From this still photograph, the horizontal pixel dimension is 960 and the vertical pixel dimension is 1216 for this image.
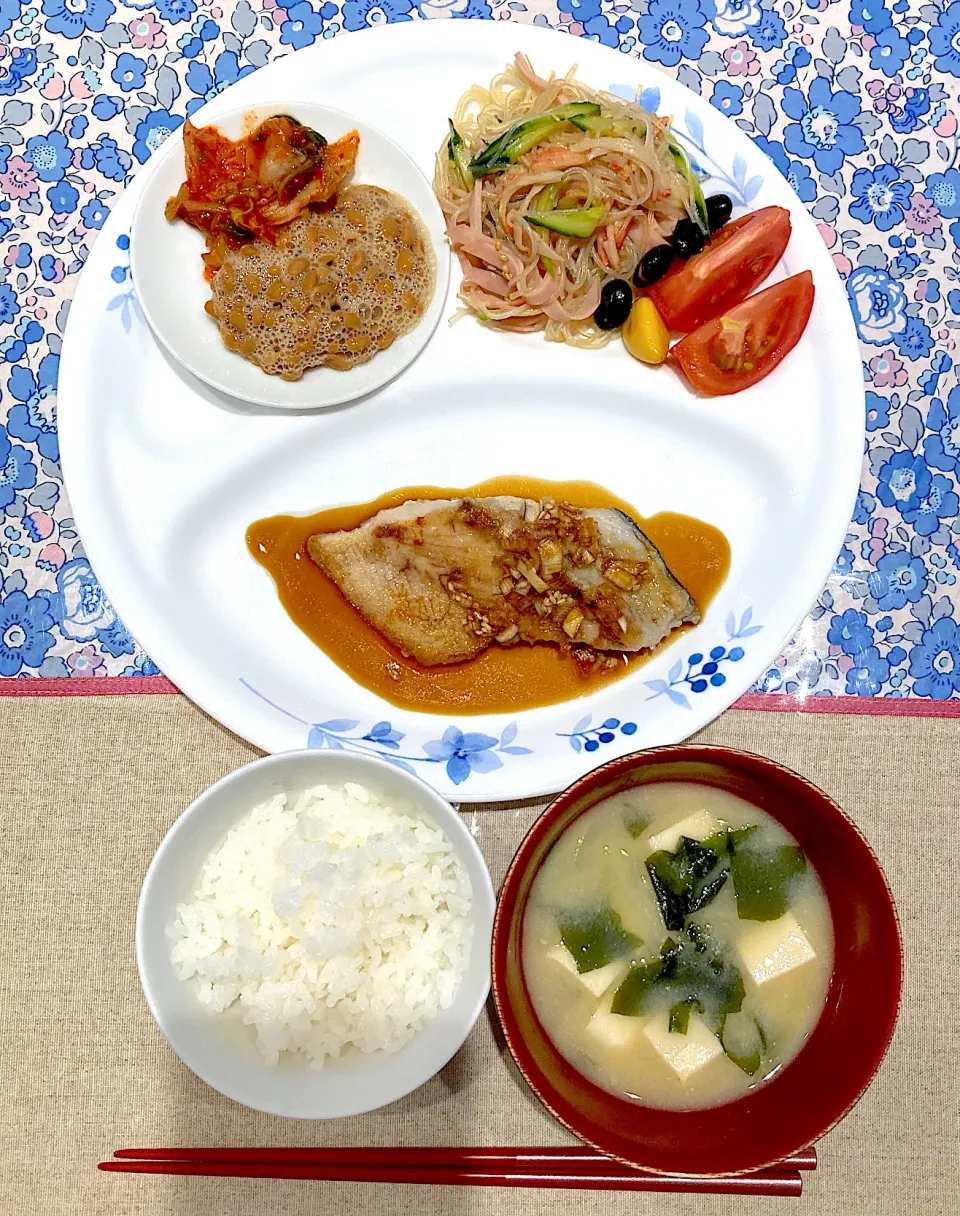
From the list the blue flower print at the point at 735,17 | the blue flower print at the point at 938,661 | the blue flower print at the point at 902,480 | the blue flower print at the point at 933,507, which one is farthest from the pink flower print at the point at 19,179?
the blue flower print at the point at 938,661

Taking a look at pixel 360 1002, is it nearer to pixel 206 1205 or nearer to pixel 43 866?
pixel 206 1205

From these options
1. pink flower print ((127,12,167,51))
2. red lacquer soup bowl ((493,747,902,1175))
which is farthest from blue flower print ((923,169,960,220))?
pink flower print ((127,12,167,51))

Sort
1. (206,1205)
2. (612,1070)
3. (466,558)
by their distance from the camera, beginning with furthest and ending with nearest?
1. (466,558)
2. (206,1205)
3. (612,1070)

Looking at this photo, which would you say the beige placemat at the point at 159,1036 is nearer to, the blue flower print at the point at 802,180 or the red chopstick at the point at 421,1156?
the red chopstick at the point at 421,1156

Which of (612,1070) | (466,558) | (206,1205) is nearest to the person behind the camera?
(612,1070)

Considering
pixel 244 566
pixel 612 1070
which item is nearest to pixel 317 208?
pixel 244 566

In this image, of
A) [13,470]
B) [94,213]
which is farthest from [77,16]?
[13,470]

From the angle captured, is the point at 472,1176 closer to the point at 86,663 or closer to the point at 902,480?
the point at 86,663
